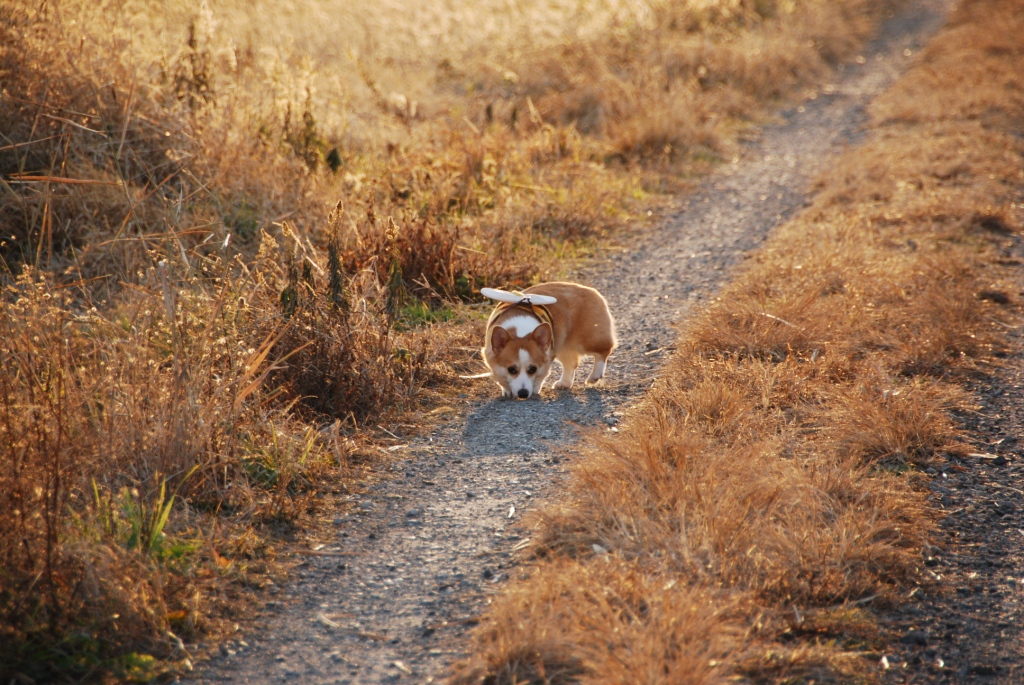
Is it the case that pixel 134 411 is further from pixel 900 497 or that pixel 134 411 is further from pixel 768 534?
pixel 900 497

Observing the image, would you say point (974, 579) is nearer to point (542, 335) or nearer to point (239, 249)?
point (542, 335)

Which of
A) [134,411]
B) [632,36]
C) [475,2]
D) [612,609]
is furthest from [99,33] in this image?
[475,2]

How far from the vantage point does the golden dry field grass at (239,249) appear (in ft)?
11.2

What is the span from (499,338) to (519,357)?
0.55 ft

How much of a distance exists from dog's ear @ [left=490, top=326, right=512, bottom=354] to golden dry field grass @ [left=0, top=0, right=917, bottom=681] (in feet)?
1.66

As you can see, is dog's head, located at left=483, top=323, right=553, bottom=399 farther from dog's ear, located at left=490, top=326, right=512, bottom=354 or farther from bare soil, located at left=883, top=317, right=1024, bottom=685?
bare soil, located at left=883, top=317, right=1024, bottom=685

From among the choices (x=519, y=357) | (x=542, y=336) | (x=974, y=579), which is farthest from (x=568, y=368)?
(x=974, y=579)

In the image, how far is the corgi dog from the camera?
17.8 feet

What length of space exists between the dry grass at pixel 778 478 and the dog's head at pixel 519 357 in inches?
28.5

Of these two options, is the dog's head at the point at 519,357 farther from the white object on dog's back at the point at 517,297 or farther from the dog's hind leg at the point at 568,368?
the dog's hind leg at the point at 568,368

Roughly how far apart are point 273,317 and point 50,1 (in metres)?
4.04

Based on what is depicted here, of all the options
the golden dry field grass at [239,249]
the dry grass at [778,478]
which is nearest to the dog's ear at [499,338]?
the golden dry field grass at [239,249]

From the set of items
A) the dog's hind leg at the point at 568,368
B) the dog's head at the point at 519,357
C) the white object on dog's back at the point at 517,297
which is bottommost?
the dog's hind leg at the point at 568,368

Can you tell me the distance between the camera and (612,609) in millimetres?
3223
